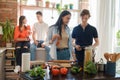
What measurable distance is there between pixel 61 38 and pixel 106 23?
1.86m

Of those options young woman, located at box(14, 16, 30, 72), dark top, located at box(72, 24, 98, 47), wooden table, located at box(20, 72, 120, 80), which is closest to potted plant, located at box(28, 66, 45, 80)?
wooden table, located at box(20, 72, 120, 80)

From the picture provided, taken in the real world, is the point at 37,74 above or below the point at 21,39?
below

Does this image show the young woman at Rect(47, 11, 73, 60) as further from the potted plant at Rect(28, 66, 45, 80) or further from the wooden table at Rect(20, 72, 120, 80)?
the potted plant at Rect(28, 66, 45, 80)

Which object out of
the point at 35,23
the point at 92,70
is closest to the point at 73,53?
the point at 92,70

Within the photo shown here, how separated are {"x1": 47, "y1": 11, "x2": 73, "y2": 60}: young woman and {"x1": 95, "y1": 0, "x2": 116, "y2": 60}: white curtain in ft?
5.28

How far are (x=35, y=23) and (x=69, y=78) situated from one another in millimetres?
3301

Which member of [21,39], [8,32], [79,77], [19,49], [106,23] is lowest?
[79,77]

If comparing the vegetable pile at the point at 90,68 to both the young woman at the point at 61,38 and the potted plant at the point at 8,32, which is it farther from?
the potted plant at the point at 8,32

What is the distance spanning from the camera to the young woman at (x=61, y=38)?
10.5ft

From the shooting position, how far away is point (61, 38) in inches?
127

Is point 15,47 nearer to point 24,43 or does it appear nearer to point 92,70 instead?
→ point 24,43

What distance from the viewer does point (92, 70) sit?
2254 mm

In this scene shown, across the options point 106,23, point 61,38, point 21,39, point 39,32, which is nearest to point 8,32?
point 21,39

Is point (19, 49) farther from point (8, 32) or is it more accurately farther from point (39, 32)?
point (39, 32)
